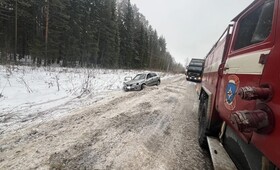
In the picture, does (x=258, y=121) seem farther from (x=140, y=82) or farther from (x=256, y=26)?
(x=140, y=82)

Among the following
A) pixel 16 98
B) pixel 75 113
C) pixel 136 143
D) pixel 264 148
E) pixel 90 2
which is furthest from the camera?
pixel 90 2

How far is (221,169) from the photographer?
2.87 metres

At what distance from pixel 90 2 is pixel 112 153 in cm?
3706

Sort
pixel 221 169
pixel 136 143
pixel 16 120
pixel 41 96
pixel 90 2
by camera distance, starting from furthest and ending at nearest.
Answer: pixel 90 2
pixel 41 96
pixel 16 120
pixel 136 143
pixel 221 169

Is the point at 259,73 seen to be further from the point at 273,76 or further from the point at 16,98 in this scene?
the point at 16,98

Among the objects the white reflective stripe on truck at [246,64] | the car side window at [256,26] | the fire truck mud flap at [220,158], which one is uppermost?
the car side window at [256,26]

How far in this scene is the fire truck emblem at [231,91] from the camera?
8.78 ft

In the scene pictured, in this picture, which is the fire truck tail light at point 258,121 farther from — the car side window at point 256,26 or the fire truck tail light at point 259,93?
the car side window at point 256,26

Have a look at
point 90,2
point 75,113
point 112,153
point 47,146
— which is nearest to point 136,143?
point 112,153

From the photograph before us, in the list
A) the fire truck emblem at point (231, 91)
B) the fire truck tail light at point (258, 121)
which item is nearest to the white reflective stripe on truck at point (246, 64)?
the fire truck emblem at point (231, 91)

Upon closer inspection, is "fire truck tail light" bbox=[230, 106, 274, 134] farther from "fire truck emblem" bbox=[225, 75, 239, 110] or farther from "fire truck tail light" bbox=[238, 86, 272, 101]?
"fire truck emblem" bbox=[225, 75, 239, 110]

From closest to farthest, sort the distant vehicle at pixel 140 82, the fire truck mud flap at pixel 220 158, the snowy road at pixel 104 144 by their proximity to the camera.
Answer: the fire truck mud flap at pixel 220 158
the snowy road at pixel 104 144
the distant vehicle at pixel 140 82

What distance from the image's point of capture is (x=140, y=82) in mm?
15320

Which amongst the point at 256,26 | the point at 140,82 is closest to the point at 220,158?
Result: the point at 256,26
